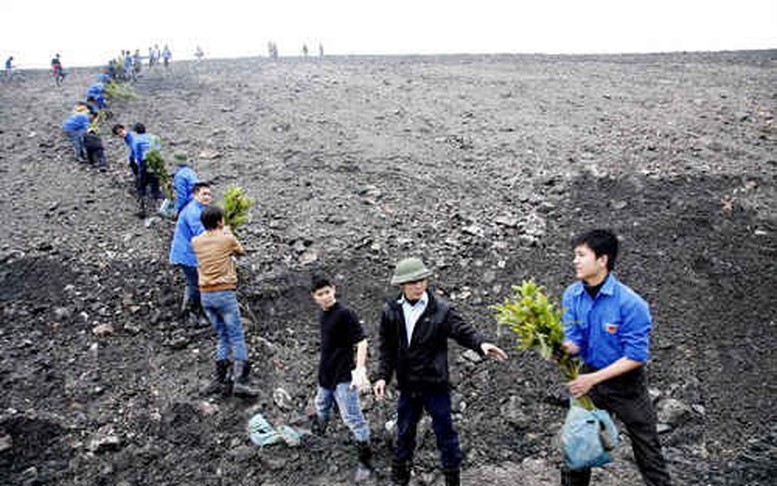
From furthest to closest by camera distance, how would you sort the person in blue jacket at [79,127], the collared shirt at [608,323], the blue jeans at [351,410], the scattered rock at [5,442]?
the person in blue jacket at [79,127] < the scattered rock at [5,442] < the blue jeans at [351,410] < the collared shirt at [608,323]

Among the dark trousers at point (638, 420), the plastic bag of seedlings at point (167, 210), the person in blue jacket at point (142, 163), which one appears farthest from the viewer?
the person in blue jacket at point (142, 163)

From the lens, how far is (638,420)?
124 inches

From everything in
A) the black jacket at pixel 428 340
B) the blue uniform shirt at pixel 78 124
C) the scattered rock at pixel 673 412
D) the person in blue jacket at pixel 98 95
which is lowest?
the scattered rock at pixel 673 412

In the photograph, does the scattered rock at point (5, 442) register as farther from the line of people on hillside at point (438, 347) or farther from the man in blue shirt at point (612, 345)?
the man in blue shirt at point (612, 345)

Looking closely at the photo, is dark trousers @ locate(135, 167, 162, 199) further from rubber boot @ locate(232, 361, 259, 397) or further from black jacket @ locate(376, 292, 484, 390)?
black jacket @ locate(376, 292, 484, 390)

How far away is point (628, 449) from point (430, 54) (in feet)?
64.3

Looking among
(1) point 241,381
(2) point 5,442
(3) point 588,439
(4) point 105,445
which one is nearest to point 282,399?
(1) point 241,381

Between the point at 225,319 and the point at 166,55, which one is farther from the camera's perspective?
the point at 166,55

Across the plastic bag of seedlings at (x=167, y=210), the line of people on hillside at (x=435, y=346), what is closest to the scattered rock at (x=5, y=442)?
the line of people on hillside at (x=435, y=346)

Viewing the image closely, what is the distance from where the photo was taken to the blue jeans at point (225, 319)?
483 cm

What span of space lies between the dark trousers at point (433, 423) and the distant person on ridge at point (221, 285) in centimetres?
189

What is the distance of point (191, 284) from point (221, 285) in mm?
1411

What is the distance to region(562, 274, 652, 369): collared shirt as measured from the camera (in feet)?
9.86

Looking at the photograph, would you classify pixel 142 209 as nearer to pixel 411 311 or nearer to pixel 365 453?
pixel 365 453
